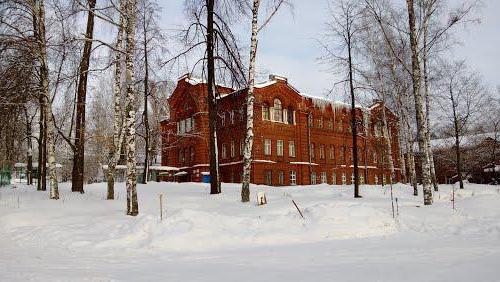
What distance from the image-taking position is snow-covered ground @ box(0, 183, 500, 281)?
20.1 ft

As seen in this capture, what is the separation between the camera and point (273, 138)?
38.5 m

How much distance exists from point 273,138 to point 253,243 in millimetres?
29032

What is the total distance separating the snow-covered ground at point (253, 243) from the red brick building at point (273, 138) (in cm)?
2264

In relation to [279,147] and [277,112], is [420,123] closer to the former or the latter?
[279,147]

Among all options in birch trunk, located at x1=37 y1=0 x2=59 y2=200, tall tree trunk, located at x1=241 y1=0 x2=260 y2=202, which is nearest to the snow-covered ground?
tall tree trunk, located at x1=241 y1=0 x2=260 y2=202

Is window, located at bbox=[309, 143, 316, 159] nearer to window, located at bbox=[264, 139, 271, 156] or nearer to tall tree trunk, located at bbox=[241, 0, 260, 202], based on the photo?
window, located at bbox=[264, 139, 271, 156]

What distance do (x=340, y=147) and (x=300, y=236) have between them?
37.6 meters

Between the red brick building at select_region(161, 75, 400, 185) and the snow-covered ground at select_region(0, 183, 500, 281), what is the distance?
74.3 feet

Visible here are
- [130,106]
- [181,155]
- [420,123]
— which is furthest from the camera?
[181,155]

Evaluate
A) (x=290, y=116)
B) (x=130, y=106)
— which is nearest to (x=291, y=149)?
(x=290, y=116)

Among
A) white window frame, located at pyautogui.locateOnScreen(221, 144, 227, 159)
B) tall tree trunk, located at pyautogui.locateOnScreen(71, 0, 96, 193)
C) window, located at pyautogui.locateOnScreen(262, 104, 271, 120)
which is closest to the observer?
tall tree trunk, located at pyautogui.locateOnScreen(71, 0, 96, 193)

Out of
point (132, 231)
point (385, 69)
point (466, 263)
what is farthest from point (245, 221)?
point (385, 69)

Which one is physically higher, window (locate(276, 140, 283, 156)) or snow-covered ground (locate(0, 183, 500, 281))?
window (locate(276, 140, 283, 156))

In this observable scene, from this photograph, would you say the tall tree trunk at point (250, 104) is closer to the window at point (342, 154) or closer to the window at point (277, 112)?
the window at point (277, 112)
